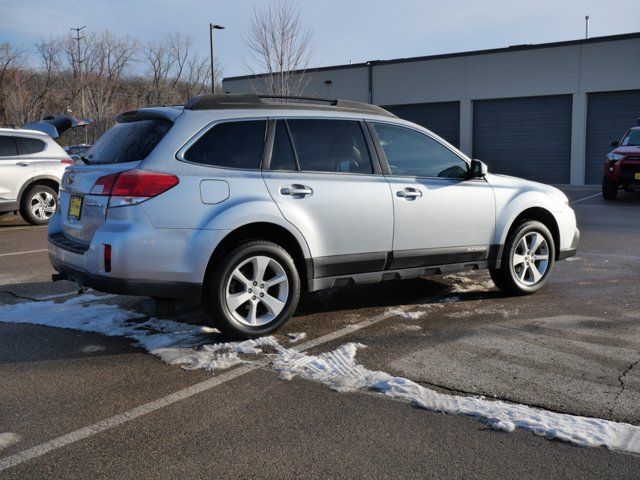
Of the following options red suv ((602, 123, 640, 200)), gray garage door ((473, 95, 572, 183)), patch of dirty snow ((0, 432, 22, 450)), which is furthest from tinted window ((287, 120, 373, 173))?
gray garage door ((473, 95, 572, 183))

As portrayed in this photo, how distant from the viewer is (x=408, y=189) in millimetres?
5617

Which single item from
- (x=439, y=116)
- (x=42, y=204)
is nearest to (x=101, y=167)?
(x=42, y=204)

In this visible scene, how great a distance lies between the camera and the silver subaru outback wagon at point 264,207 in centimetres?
459

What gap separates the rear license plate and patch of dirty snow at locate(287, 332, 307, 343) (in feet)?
5.89

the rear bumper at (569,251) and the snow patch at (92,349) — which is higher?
the rear bumper at (569,251)

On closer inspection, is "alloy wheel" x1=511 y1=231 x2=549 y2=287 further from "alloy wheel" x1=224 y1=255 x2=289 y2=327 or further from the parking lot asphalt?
"alloy wheel" x1=224 y1=255 x2=289 y2=327

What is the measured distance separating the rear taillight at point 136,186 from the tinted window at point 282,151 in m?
0.82

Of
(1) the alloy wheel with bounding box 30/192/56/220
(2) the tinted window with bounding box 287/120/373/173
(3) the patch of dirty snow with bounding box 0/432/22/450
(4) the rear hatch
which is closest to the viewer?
(3) the patch of dirty snow with bounding box 0/432/22/450

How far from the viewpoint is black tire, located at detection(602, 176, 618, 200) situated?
1758cm

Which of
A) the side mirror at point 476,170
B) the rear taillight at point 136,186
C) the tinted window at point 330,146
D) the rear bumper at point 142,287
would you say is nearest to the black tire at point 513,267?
the side mirror at point 476,170

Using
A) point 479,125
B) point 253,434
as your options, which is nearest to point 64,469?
point 253,434

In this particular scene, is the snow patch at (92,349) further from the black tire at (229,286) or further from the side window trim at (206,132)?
the side window trim at (206,132)

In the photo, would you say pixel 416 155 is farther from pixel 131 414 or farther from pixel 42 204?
pixel 42 204

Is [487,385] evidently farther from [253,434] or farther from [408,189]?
[408,189]
